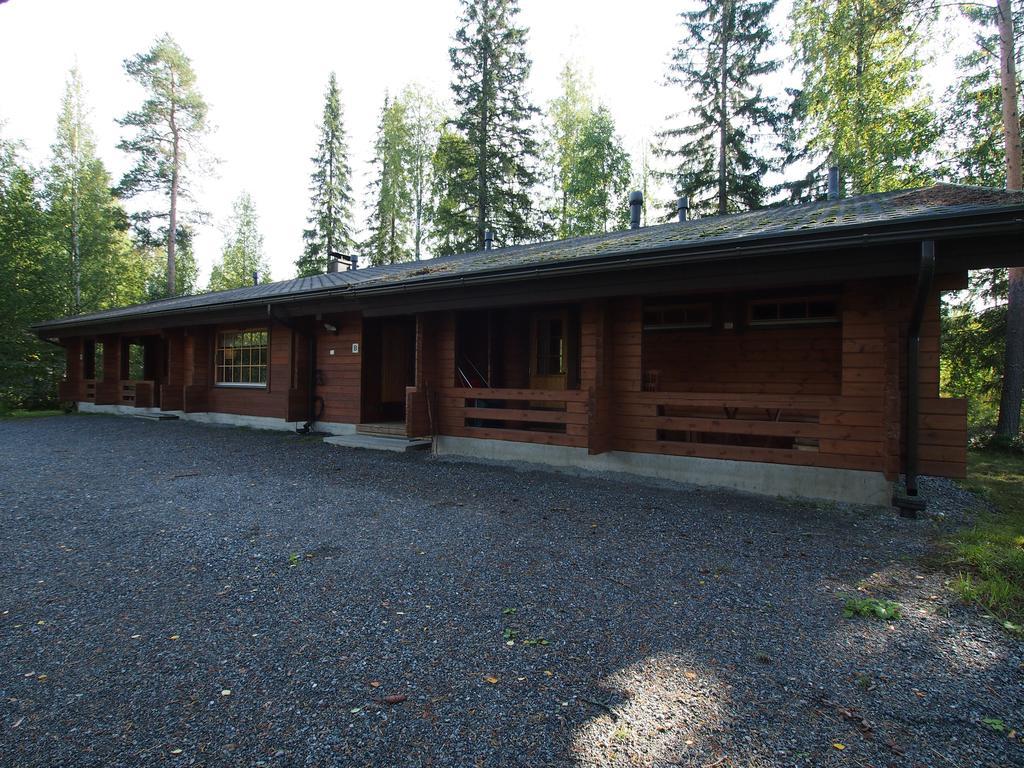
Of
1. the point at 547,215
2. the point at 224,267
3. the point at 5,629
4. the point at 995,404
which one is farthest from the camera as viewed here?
the point at 224,267

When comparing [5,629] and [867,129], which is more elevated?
[867,129]

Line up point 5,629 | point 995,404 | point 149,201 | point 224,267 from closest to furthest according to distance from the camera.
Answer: point 5,629, point 995,404, point 149,201, point 224,267

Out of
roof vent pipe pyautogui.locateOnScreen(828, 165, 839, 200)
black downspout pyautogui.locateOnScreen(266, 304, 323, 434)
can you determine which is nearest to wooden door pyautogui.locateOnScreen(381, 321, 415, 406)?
black downspout pyautogui.locateOnScreen(266, 304, 323, 434)

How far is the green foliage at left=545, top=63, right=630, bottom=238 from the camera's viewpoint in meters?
18.6

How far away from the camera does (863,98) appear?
12727 mm

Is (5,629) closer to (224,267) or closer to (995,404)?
(995,404)

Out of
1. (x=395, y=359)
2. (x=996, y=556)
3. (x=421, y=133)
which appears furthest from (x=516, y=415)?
(x=421, y=133)

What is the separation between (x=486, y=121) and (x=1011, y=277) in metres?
14.7

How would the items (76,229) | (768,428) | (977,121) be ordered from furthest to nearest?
(76,229)
(977,121)
(768,428)

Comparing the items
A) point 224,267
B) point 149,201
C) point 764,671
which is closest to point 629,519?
point 764,671

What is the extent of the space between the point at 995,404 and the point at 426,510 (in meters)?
13.2

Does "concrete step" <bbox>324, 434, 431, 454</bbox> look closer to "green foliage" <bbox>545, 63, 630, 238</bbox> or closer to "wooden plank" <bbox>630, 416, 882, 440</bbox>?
"wooden plank" <bbox>630, 416, 882, 440</bbox>

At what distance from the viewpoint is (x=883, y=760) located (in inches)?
67.5

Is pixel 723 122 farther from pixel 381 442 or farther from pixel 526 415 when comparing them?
pixel 381 442
